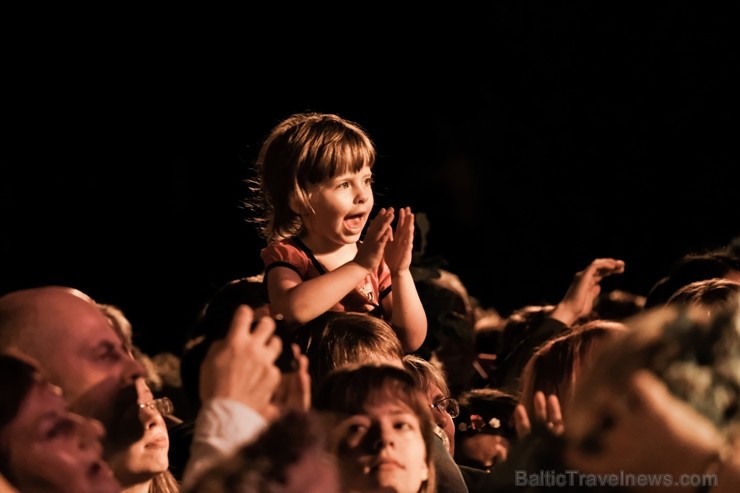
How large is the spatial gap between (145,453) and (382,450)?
1.72ft

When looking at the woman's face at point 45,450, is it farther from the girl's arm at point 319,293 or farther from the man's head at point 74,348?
the girl's arm at point 319,293

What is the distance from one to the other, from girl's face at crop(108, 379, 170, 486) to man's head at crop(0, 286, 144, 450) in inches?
6.6

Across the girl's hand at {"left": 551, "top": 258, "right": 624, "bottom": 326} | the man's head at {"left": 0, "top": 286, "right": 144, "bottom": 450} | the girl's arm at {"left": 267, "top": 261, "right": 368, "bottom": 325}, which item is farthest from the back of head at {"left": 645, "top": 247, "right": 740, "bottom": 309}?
the man's head at {"left": 0, "top": 286, "right": 144, "bottom": 450}

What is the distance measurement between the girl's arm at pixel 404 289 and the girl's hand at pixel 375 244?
0.12 meters

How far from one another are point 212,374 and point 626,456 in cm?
69

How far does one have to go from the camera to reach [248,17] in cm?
706

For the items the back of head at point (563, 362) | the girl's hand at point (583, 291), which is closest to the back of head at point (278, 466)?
the back of head at point (563, 362)

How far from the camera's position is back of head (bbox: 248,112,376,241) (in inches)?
148

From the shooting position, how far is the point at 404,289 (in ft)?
12.1

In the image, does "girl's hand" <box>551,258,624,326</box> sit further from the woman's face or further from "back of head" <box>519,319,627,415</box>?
the woman's face

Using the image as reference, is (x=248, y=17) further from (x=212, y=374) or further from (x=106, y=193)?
(x=212, y=374)

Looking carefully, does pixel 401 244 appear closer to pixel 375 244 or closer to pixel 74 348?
pixel 375 244

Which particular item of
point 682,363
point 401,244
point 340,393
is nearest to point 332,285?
point 401,244

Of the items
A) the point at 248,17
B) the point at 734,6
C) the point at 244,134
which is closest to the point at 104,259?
the point at 244,134
